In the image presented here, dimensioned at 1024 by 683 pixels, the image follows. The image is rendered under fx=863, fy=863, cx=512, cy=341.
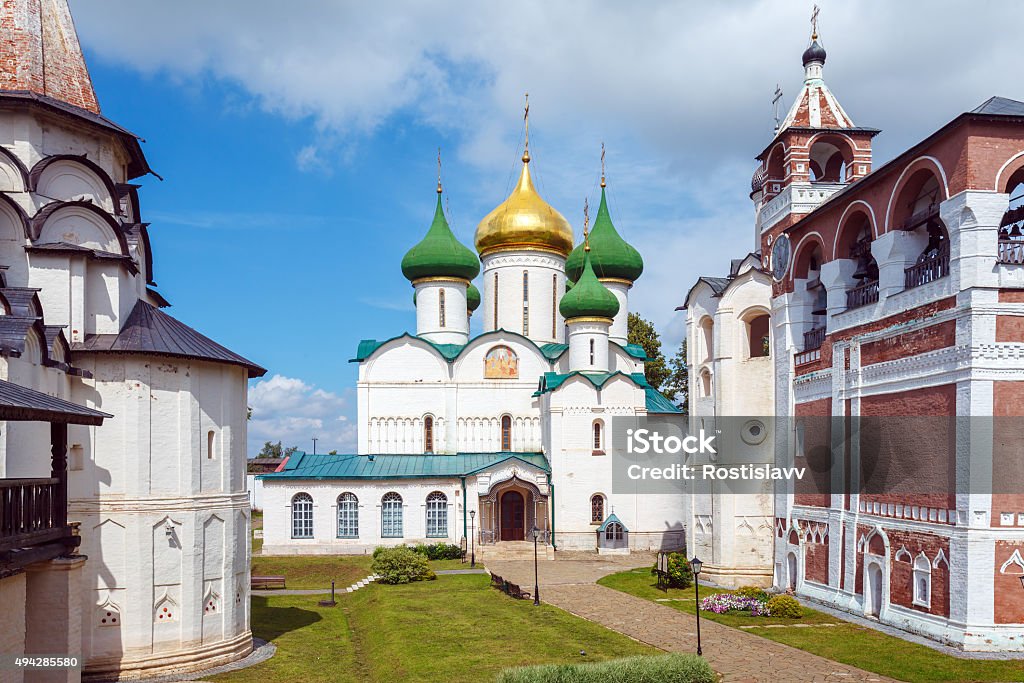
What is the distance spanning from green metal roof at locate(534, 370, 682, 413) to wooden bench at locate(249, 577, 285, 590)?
442 inches

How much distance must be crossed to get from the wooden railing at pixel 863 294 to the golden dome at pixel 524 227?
1760 centimetres

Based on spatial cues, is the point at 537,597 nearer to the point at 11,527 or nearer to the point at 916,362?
the point at 916,362

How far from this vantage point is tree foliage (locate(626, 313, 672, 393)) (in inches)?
1818

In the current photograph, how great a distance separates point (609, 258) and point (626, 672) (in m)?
25.4

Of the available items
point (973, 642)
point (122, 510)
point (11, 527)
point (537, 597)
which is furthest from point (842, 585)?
point (11, 527)

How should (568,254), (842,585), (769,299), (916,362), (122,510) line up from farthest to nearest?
(568,254) → (769,299) → (842,585) → (916,362) → (122,510)

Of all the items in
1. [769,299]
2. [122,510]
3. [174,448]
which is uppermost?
[769,299]

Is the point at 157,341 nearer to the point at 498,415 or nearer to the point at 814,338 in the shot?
the point at 814,338

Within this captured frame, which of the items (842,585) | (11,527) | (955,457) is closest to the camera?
(11,527)

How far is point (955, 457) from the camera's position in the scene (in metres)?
15.9

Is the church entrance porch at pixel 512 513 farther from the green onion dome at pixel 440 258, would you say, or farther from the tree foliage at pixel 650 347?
the tree foliage at pixel 650 347

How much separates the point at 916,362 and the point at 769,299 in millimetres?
7080

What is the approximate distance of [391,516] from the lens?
30125mm

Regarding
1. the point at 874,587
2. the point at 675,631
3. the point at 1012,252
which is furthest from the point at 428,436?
the point at 1012,252
